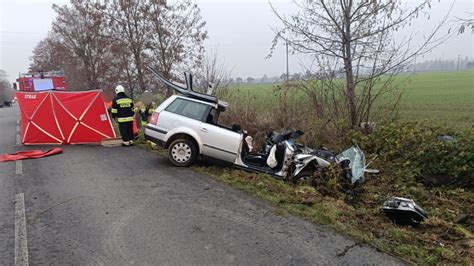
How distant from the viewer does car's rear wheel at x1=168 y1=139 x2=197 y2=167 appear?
24.5 ft

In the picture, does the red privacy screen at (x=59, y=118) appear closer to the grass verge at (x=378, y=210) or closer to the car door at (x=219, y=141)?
the car door at (x=219, y=141)

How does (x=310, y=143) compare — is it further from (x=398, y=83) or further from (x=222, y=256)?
(x=222, y=256)

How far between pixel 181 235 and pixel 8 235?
6.87 feet

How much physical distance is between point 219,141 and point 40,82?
16.5 metres

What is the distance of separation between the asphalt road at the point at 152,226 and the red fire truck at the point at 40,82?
14.2 metres

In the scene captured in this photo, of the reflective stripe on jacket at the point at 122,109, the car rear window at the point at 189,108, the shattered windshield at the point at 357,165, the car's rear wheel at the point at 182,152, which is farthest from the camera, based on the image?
the reflective stripe on jacket at the point at 122,109

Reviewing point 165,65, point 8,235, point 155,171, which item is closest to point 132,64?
point 165,65

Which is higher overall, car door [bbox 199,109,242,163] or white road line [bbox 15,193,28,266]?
car door [bbox 199,109,242,163]

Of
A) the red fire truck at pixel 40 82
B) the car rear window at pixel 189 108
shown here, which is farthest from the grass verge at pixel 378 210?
the red fire truck at pixel 40 82

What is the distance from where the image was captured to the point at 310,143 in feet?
29.6

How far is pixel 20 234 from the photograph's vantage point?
4.20m

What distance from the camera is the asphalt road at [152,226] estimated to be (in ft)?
12.0

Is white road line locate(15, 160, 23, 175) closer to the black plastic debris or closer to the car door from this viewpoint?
the car door

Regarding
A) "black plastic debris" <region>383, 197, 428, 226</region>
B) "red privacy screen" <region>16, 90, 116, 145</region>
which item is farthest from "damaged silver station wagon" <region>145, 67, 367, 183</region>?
"red privacy screen" <region>16, 90, 116, 145</region>
